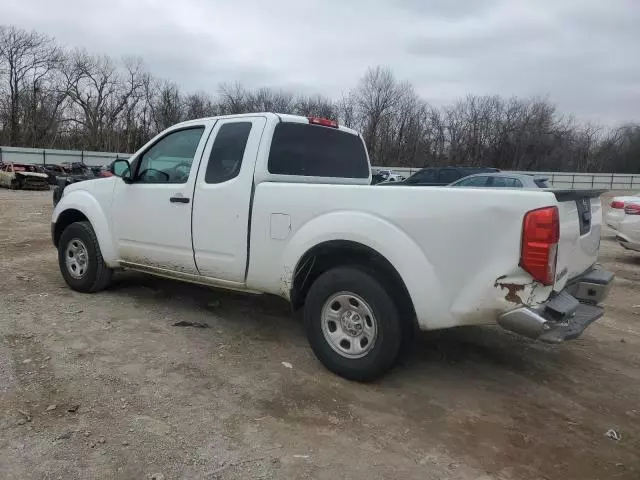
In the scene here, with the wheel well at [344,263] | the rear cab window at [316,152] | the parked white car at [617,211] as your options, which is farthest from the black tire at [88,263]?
the parked white car at [617,211]

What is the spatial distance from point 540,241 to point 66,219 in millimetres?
5256

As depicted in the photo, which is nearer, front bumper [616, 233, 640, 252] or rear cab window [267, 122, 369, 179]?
Result: rear cab window [267, 122, 369, 179]

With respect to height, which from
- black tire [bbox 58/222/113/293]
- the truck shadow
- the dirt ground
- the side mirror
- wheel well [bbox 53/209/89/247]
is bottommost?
the dirt ground

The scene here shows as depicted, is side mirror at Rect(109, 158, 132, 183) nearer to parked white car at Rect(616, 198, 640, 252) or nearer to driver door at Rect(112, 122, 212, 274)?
driver door at Rect(112, 122, 212, 274)

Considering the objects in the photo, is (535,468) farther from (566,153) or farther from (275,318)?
(566,153)

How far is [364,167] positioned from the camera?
18.3 ft

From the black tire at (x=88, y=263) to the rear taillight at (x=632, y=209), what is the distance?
8.53 metres

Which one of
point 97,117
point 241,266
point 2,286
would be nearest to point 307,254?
point 241,266

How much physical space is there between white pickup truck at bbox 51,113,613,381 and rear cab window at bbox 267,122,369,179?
0.01 m

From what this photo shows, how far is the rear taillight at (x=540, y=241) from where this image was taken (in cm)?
303

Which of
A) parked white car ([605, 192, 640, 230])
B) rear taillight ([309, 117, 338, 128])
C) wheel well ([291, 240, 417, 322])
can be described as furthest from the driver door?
parked white car ([605, 192, 640, 230])

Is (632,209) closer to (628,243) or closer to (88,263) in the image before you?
(628,243)

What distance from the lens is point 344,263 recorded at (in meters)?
3.93

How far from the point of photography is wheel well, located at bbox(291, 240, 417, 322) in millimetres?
3629
